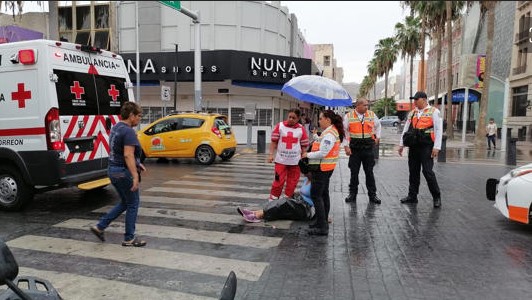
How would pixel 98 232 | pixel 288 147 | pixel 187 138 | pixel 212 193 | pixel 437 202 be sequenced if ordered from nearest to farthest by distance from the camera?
pixel 98 232, pixel 288 147, pixel 437 202, pixel 212 193, pixel 187 138

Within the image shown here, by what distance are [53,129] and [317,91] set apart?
3.99 m

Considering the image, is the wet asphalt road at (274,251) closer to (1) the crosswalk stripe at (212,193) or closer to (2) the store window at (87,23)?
(1) the crosswalk stripe at (212,193)

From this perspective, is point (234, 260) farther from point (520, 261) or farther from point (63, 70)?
point (63, 70)

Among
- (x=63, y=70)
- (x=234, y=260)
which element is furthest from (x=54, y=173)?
(x=234, y=260)

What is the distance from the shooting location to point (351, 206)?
7449 mm

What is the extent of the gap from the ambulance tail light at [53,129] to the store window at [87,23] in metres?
21.2

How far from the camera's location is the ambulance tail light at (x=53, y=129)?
621 cm

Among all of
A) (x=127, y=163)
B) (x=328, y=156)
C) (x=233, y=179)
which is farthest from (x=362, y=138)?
(x=127, y=163)

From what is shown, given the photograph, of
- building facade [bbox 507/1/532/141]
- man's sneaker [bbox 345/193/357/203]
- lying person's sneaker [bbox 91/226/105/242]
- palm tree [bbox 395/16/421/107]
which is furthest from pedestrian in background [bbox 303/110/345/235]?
palm tree [bbox 395/16/421/107]

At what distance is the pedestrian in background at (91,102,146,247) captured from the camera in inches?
197

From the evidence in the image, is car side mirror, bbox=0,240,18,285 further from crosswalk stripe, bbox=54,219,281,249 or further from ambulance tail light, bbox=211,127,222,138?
ambulance tail light, bbox=211,127,222,138

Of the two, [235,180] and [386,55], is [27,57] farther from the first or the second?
[386,55]

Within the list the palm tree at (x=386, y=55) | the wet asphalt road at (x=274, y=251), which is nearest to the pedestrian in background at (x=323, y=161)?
the wet asphalt road at (x=274, y=251)

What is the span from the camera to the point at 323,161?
5.56 meters
